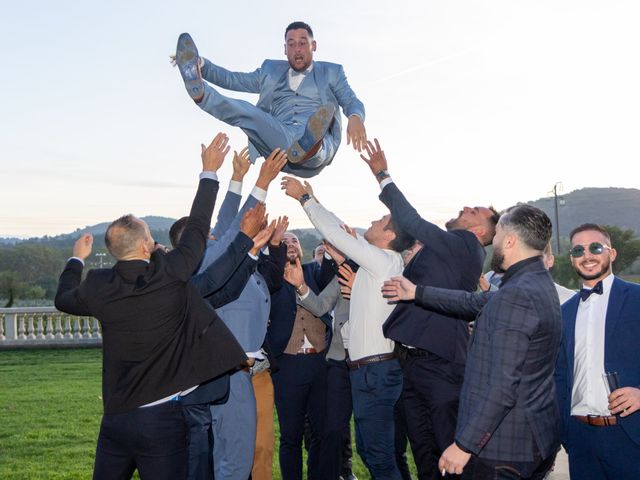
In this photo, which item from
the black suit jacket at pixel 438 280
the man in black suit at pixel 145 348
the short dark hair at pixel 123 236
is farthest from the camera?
the black suit jacket at pixel 438 280

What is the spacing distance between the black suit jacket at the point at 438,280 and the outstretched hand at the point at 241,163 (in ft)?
3.30

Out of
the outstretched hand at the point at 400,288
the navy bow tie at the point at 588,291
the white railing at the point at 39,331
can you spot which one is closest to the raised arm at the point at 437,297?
the outstretched hand at the point at 400,288

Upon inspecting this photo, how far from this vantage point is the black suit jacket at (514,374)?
120 inches

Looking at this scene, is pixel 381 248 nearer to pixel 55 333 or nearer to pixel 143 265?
pixel 143 265

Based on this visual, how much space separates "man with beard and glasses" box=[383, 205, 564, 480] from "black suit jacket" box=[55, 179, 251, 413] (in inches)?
46.5

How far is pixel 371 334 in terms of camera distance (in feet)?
15.1

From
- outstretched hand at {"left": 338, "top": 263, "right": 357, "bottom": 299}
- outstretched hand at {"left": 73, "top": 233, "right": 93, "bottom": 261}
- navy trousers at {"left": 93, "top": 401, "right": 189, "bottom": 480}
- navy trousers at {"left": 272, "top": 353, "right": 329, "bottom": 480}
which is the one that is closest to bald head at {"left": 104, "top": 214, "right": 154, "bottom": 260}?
outstretched hand at {"left": 73, "top": 233, "right": 93, "bottom": 261}

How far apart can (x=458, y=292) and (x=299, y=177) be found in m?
1.67

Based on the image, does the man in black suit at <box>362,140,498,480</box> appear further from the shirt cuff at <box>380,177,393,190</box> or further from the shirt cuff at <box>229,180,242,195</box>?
the shirt cuff at <box>229,180,242,195</box>

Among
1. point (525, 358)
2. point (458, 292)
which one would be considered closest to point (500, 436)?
point (525, 358)

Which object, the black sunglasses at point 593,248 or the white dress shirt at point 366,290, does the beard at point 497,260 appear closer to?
the black sunglasses at point 593,248

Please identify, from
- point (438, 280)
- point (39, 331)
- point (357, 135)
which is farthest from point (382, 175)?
point (39, 331)

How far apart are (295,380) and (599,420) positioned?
2183mm

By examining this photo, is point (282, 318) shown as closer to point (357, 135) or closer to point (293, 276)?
point (293, 276)
